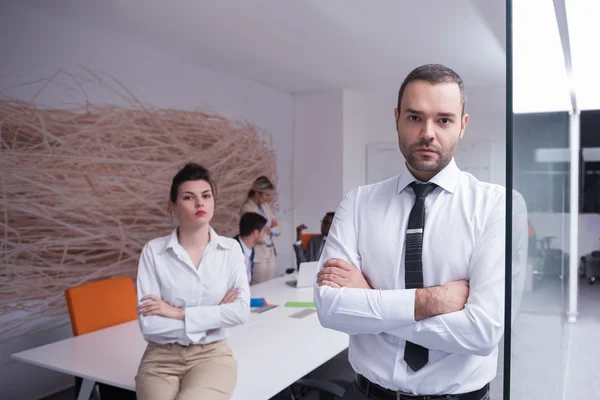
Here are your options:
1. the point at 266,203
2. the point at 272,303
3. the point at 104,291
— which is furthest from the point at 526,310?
the point at 266,203

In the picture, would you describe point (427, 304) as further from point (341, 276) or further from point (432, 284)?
point (341, 276)

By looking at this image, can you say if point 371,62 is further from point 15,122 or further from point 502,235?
point 502,235

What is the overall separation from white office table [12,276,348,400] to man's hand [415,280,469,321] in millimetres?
1116

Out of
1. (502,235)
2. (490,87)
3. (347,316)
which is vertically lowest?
(347,316)

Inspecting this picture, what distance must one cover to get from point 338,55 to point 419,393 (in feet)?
16.7

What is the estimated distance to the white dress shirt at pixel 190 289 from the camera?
7.22ft

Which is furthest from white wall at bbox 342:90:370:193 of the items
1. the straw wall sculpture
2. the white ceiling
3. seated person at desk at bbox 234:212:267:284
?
seated person at desk at bbox 234:212:267:284

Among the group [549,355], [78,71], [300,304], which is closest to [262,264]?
[300,304]

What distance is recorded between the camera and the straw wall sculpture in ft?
12.6

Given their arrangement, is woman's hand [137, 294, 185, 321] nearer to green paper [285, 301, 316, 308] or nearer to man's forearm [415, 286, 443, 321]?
→ man's forearm [415, 286, 443, 321]

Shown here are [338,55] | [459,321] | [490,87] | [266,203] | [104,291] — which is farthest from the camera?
[490,87]

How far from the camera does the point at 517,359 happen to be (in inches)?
32.4

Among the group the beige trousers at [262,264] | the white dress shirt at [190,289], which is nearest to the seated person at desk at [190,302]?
the white dress shirt at [190,289]

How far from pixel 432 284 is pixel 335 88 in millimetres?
6704
